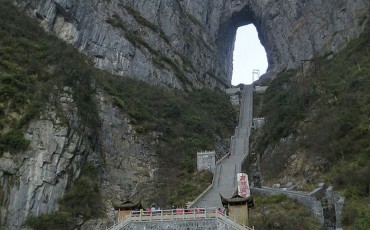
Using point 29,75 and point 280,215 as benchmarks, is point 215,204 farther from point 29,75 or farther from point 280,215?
point 29,75

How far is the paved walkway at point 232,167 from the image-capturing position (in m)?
27.5

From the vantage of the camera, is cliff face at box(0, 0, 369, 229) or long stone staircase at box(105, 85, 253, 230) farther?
cliff face at box(0, 0, 369, 229)

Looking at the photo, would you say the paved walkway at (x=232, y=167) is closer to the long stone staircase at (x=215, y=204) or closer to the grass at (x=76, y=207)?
the long stone staircase at (x=215, y=204)

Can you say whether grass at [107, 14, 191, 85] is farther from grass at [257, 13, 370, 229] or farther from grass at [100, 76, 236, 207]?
grass at [257, 13, 370, 229]

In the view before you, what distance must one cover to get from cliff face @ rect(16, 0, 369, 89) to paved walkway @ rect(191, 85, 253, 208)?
7545 mm

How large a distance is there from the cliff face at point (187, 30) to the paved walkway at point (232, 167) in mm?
7545

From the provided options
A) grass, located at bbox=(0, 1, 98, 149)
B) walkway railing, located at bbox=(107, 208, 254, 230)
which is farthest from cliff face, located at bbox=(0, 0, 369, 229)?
walkway railing, located at bbox=(107, 208, 254, 230)

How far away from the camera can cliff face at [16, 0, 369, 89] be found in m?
43.9

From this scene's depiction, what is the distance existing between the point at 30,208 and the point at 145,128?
1327 cm

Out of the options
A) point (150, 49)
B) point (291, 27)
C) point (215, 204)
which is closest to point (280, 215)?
point (215, 204)

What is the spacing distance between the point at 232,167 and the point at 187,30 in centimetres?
2889

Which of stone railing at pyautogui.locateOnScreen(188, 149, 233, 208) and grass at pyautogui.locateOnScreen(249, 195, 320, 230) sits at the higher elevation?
stone railing at pyautogui.locateOnScreen(188, 149, 233, 208)

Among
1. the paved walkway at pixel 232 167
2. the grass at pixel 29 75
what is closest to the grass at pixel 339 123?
the paved walkway at pixel 232 167

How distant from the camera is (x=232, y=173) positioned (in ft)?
105
